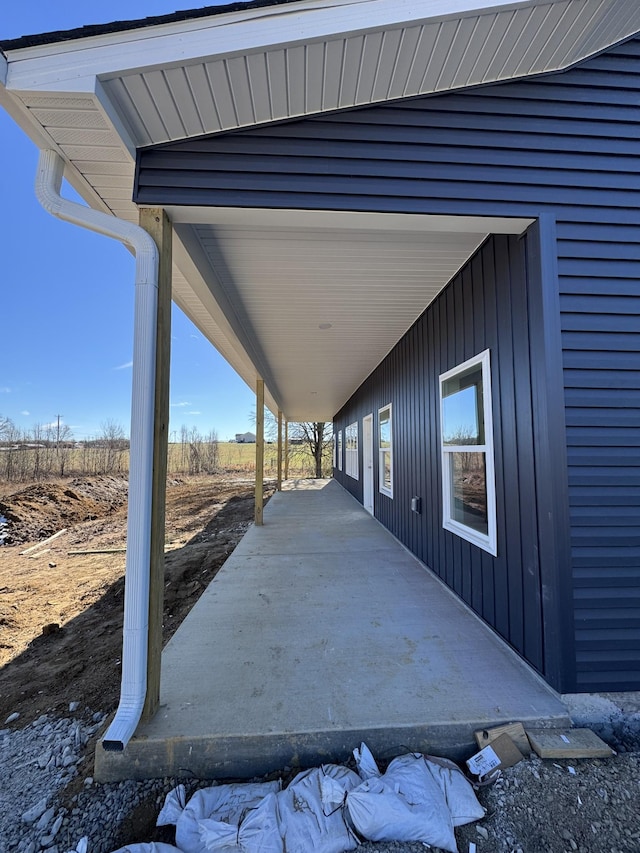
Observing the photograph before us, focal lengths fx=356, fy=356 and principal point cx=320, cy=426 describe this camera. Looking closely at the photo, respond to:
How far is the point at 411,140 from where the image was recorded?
1934mm

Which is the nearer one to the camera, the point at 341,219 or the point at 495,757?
the point at 495,757

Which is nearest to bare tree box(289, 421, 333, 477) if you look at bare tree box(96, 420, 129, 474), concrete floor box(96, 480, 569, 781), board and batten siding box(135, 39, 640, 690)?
bare tree box(96, 420, 129, 474)

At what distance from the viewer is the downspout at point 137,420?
1634 millimetres

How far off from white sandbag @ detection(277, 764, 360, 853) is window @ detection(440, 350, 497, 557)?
1.59 meters

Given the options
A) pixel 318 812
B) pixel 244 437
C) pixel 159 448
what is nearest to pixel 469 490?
pixel 318 812

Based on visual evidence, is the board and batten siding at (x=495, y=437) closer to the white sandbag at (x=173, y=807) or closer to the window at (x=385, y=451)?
the window at (x=385, y=451)

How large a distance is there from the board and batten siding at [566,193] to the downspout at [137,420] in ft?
0.90

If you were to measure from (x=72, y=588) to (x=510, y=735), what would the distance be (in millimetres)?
4375

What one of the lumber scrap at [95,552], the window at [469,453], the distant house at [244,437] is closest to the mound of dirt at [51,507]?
the lumber scrap at [95,552]

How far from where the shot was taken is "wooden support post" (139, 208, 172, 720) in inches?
68.3

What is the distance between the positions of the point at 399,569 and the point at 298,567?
1109 millimetres

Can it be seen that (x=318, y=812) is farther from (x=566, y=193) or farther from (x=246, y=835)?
(x=566, y=193)

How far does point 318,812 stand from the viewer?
4.29 feet

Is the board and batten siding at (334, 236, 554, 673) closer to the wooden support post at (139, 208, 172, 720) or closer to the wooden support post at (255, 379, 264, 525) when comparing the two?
the wooden support post at (139, 208, 172, 720)
